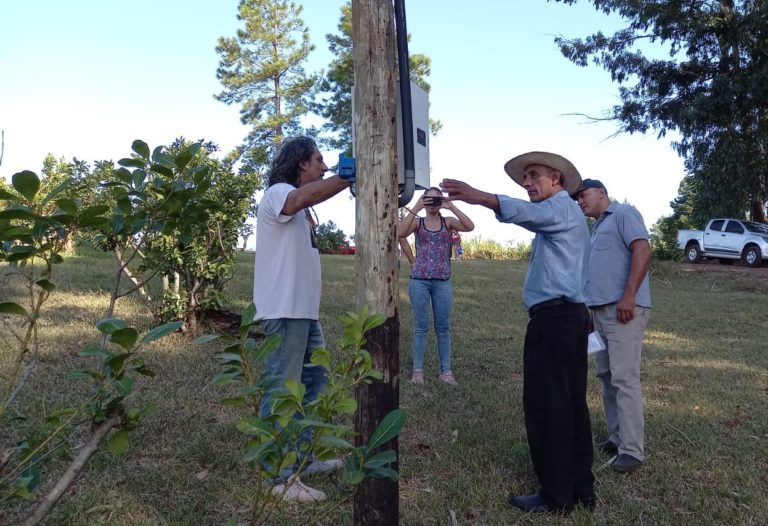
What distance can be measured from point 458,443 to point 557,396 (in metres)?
1.26

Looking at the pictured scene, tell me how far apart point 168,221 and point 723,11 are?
63.6ft

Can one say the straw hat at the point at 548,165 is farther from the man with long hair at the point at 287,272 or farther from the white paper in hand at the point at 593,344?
the man with long hair at the point at 287,272

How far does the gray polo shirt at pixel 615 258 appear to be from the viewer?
14.6 feet

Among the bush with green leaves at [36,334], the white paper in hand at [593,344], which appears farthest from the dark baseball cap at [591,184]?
the bush with green leaves at [36,334]

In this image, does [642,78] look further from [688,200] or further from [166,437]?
[688,200]

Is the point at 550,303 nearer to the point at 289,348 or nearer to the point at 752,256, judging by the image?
the point at 289,348

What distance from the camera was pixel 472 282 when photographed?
1564 cm

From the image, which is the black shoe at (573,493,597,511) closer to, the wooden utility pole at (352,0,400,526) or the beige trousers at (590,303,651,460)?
the beige trousers at (590,303,651,460)

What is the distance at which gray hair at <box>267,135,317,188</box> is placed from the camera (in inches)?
153

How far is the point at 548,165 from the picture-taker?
3.88m

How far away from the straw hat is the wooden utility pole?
128cm

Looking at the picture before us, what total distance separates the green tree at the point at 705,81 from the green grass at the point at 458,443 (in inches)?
415

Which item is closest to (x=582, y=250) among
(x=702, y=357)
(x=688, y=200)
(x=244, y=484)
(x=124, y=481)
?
(x=244, y=484)

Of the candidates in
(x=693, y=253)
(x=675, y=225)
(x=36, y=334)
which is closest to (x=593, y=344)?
(x=36, y=334)
